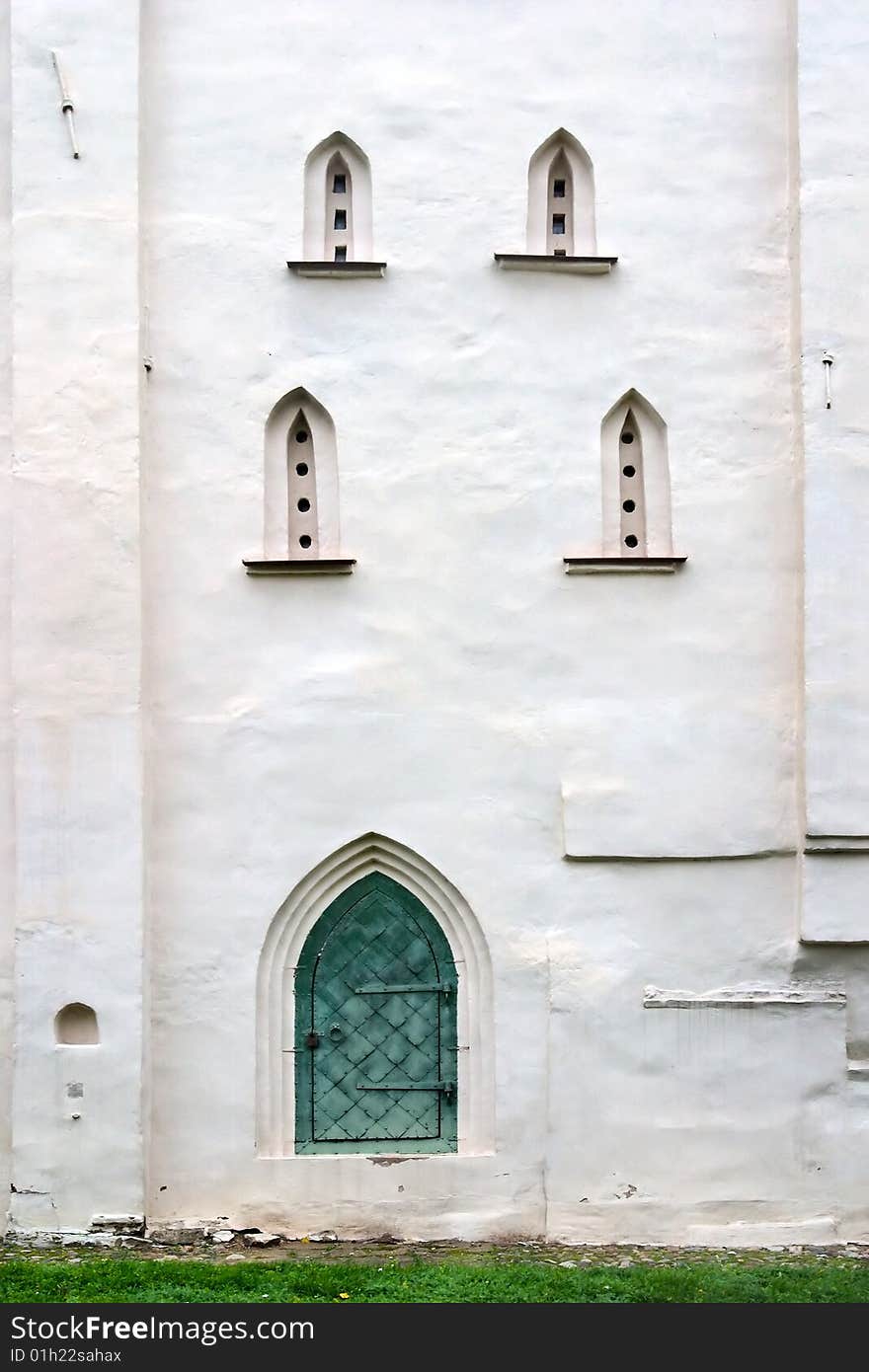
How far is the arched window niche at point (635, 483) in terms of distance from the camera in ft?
32.2

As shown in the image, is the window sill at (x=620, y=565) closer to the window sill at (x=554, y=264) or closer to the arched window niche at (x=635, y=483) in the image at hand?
the arched window niche at (x=635, y=483)

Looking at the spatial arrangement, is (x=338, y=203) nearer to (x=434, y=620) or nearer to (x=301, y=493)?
(x=301, y=493)

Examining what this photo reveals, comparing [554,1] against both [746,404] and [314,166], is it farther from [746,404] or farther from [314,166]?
[746,404]

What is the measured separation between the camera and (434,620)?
380 inches

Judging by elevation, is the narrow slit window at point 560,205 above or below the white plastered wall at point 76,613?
above

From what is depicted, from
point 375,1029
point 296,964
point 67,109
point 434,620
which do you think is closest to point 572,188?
point 434,620

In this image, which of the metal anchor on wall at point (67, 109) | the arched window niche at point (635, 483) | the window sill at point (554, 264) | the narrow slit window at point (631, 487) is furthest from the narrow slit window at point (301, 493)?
the metal anchor on wall at point (67, 109)

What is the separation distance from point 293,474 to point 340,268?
51.6 inches

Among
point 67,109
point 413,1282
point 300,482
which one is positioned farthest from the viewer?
point 300,482

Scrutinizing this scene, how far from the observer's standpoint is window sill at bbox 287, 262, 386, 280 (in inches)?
381

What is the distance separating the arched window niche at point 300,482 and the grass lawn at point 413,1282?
13.8 feet

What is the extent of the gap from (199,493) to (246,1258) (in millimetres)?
4594

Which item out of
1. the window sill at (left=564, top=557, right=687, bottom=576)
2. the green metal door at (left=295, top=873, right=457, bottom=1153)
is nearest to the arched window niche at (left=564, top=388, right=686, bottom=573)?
the window sill at (left=564, top=557, right=687, bottom=576)

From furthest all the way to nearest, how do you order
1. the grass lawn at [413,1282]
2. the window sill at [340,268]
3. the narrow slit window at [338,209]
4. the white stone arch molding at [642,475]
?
the narrow slit window at [338,209]
the white stone arch molding at [642,475]
the window sill at [340,268]
the grass lawn at [413,1282]
